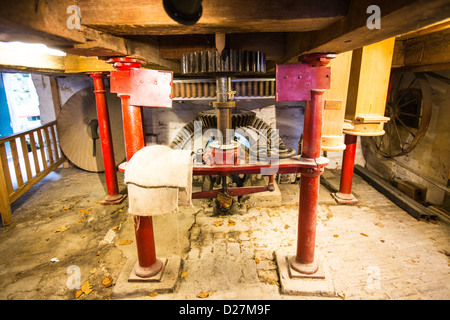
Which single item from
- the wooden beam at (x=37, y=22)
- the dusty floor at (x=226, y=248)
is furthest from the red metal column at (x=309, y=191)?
the wooden beam at (x=37, y=22)

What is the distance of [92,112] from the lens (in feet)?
22.5

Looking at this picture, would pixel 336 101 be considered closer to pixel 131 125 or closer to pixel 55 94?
pixel 131 125

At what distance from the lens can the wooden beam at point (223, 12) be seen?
1682mm

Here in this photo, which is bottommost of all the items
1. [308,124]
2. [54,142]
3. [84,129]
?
[54,142]

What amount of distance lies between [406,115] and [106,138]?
22.5 feet

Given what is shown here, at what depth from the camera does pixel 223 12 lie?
1686 millimetres

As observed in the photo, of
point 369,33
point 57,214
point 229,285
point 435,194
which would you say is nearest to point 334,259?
point 229,285

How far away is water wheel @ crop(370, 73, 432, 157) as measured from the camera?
16.7ft

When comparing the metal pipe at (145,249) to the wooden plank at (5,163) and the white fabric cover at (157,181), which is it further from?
the wooden plank at (5,163)

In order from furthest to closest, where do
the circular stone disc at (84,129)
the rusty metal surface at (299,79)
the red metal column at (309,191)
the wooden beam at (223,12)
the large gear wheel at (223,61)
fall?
1. the circular stone disc at (84,129)
2. the red metal column at (309,191)
3. the rusty metal surface at (299,79)
4. the large gear wheel at (223,61)
5. the wooden beam at (223,12)

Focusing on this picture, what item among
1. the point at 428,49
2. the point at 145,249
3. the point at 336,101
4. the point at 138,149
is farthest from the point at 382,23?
the point at 428,49

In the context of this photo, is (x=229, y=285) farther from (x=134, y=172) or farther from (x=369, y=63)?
(x=369, y=63)

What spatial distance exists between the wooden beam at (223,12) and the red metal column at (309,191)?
3.35 ft
